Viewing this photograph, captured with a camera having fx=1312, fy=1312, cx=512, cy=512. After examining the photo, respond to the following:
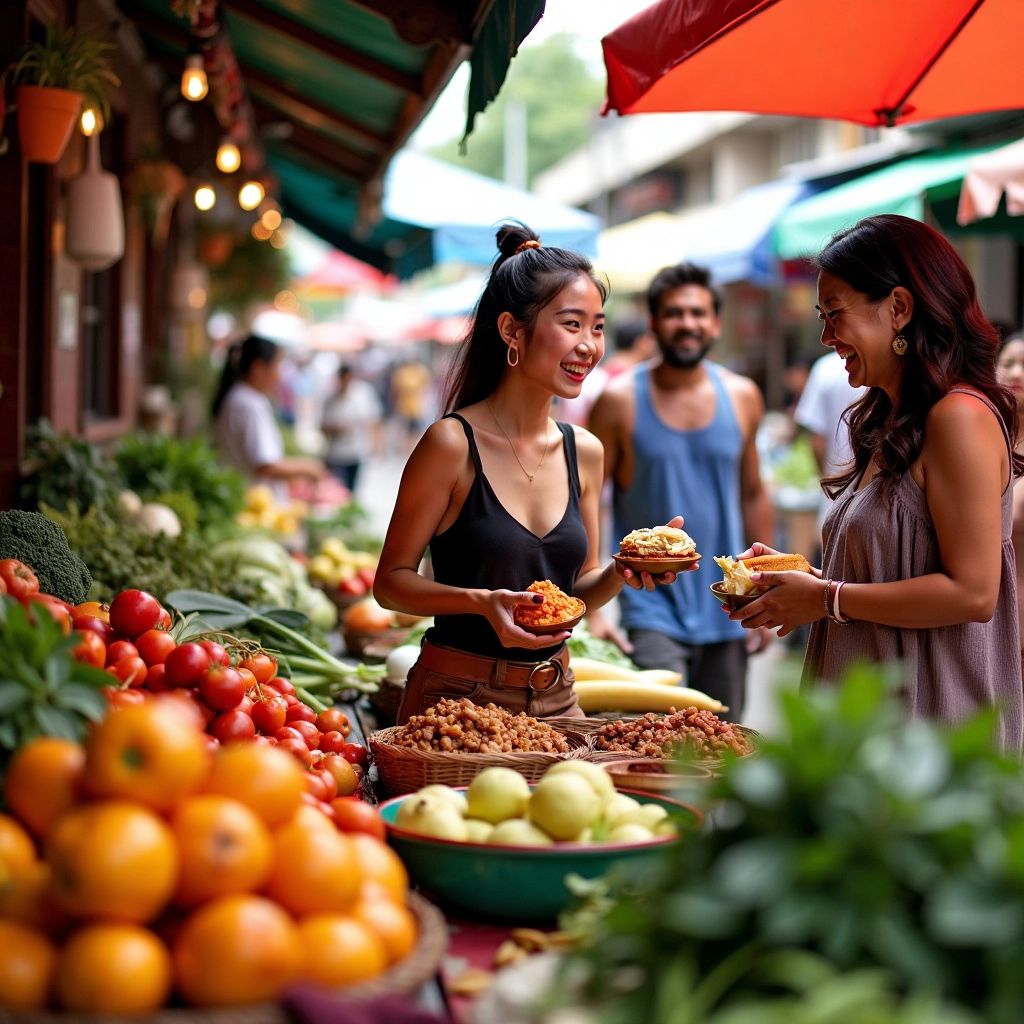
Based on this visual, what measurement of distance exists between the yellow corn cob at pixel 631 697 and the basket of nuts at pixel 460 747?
1.14m

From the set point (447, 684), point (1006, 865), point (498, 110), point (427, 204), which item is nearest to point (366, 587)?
point (447, 684)

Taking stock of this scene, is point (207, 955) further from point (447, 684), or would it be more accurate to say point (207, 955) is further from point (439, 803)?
point (447, 684)

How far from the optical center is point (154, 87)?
34.3 ft

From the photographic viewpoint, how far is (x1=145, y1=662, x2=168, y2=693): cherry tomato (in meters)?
2.94

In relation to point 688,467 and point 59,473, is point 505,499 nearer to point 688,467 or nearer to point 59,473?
point 688,467

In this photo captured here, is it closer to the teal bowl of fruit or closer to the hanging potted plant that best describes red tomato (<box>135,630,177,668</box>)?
the teal bowl of fruit

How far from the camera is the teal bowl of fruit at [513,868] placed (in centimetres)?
224

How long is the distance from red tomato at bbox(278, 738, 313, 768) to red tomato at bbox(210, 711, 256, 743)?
78 millimetres

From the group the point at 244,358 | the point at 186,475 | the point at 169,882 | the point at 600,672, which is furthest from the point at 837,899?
the point at 244,358

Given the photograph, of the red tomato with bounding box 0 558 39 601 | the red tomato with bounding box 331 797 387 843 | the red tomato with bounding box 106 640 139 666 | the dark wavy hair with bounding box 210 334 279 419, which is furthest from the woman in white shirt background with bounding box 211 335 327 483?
the red tomato with bounding box 331 797 387 843

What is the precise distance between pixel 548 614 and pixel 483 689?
38cm

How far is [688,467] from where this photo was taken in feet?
18.3

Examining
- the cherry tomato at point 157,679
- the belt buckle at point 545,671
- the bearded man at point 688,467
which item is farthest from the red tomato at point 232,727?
the bearded man at point 688,467

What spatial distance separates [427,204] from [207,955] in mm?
9265
